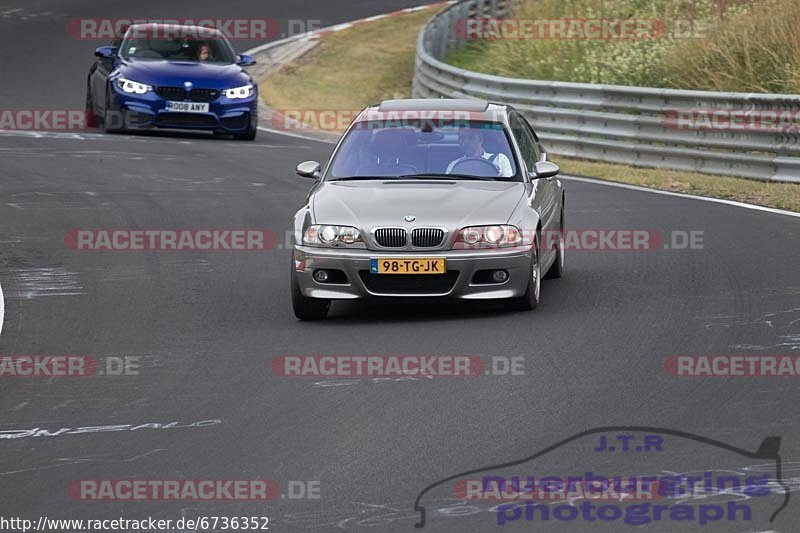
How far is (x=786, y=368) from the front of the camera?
913 centimetres

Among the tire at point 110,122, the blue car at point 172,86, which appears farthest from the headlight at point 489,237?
the tire at point 110,122

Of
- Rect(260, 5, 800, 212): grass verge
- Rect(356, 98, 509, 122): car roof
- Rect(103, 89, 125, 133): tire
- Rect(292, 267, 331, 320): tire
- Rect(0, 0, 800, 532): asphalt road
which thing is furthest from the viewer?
Rect(103, 89, 125, 133): tire

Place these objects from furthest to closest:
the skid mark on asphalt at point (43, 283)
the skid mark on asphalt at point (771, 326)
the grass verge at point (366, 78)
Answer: the grass verge at point (366, 78), the skid mark on asphalt at point (43, 283), the skid mark on asphalt at point (771, 326)

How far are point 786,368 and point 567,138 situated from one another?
43.8 feet

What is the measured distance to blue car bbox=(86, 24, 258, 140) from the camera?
22.4 metres

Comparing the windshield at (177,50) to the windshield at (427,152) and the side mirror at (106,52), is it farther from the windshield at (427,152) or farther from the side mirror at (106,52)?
the windshield at (427,152)

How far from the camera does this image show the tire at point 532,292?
35.8ft

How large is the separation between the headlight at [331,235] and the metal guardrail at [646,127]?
9.31 m

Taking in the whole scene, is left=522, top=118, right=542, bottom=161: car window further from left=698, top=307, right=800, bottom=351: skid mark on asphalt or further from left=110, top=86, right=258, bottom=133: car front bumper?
left=110, top=86, right=258, bottom=133: car front bumper

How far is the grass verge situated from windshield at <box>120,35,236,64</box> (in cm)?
481

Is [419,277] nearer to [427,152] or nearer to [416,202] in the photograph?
[416,202]

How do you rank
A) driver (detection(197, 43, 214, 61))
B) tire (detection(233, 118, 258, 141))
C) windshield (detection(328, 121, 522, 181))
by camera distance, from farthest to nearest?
driver (detection(197, 43, 214, 61))
tire (detection(233, 118, 258, 141))
windshield (detection(328, 121, 522, 181))

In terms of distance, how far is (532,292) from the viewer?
11.0 meters

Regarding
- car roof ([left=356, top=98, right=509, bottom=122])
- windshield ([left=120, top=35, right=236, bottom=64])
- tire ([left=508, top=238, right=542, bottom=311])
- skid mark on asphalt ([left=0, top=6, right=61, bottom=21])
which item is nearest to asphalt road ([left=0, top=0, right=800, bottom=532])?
tire ([left=508, top=238, right=542, bottom=311])
